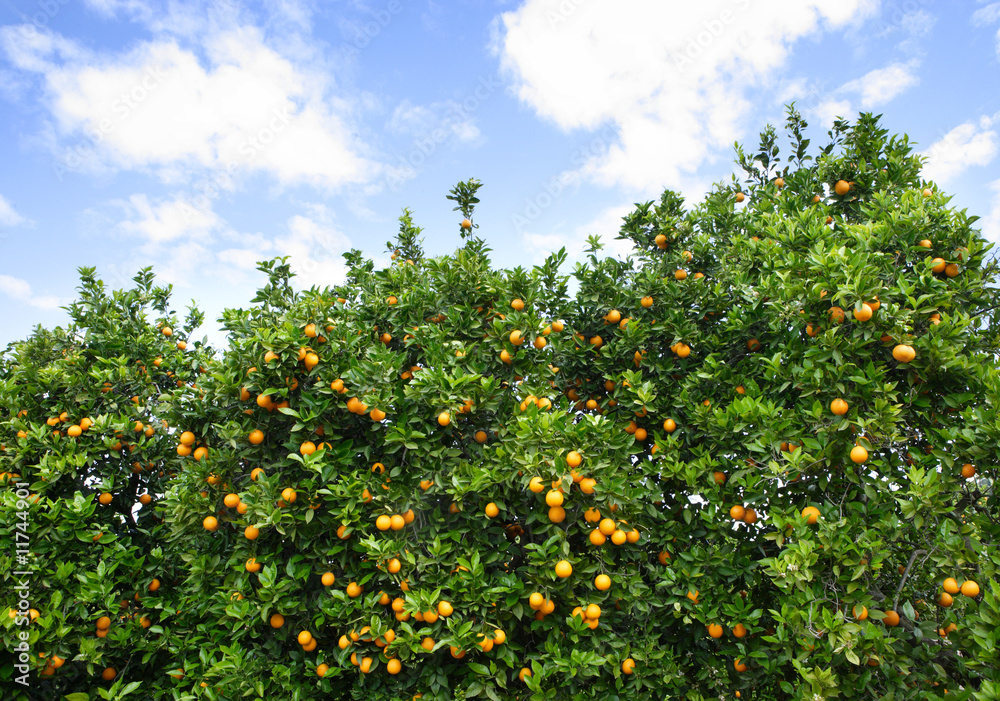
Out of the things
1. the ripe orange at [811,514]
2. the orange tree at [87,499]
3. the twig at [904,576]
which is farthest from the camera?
the orange tree at [87,499]

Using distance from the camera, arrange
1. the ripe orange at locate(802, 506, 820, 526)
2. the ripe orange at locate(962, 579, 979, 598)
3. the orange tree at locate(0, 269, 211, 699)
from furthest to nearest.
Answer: the orange tree at locate(0, 269, 211, 699) < the ripe orange at locate(802, 506, 820, 526) < the ripe orange at locate(962, 579, 979, 598)

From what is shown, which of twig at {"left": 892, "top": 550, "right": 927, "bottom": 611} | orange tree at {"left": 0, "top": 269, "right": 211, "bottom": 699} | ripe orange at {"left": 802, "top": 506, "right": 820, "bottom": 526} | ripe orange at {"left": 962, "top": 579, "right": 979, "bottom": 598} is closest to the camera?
ripe orange at {"left": 962, "top": 579, "right": 979, "bottom": 598}

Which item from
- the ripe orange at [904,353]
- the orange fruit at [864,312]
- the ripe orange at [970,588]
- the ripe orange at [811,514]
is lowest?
the ripe orange at [970,588]

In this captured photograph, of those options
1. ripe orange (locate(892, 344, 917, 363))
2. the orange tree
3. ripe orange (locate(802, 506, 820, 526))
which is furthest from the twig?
the orange tree

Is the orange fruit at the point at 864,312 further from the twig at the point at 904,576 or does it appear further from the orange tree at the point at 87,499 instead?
the orange tree at the point at 87,499

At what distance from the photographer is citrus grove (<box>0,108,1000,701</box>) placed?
3.39 m

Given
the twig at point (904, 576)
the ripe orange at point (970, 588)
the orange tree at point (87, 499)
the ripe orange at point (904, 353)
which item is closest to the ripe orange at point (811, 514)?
the twig at point (904, 576)

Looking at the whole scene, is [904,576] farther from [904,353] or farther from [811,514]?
[904,353]

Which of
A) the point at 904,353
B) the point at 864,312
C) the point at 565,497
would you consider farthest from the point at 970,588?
the point at 565,497

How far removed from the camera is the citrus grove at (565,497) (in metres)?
3.39

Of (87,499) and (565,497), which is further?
(87,499)

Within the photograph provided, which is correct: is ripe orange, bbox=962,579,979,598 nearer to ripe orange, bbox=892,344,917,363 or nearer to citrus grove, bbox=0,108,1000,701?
citrus grove, bbox=0,108,1000,701

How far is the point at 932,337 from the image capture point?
343cm

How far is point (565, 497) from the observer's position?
3631 millimetres
